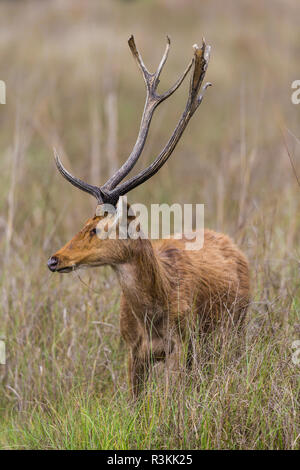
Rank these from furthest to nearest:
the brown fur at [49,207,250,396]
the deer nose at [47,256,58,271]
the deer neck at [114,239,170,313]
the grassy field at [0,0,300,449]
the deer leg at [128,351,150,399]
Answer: the deer leg at [128,351,150,399] < the deer neck at [114,239,170,313] < the brown fur at [49,207,250,396] < the deer nose at [47,256,58,271] < the grassy field at [0,0,300,449]

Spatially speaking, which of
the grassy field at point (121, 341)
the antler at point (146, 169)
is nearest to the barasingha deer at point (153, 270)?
the antler at point (146, 169)

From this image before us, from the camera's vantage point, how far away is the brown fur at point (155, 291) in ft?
13.5

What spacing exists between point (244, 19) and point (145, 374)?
52.5 ft

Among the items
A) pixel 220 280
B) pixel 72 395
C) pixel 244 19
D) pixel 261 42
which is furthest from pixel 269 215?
pixel 244 19

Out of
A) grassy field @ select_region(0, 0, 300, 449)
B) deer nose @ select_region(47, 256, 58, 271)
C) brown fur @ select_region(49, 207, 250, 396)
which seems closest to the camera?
grassy field @ select_region(0, 0, 300, 449)

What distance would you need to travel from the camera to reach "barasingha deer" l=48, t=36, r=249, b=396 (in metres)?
4.06

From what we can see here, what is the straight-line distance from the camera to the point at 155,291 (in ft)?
14.2

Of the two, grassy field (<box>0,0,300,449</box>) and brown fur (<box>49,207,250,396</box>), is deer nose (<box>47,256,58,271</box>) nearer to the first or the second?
brown fur (<box>49,207,250,396</box>)

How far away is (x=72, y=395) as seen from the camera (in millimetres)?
4352

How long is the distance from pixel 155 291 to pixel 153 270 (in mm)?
122

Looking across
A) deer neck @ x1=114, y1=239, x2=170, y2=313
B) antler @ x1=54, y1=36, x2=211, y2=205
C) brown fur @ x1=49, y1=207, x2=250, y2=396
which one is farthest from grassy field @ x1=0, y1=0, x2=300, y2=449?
antler @ x1=54, y1=36, x2=211, y2=205

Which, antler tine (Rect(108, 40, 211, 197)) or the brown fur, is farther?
the brown fur

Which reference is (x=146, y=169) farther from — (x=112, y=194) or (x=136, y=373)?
(x=136, y=373)

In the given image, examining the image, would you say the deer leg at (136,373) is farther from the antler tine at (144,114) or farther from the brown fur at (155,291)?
the antler tine at (144,114)
